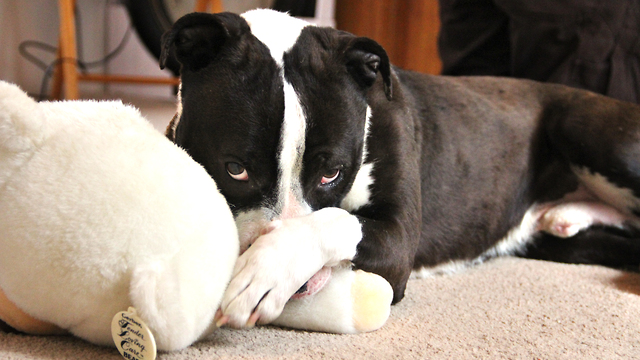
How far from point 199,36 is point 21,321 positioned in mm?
A: 706

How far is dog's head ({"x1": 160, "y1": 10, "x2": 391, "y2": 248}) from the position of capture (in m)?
1.20

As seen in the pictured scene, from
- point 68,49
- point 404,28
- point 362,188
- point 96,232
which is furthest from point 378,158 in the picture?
point 404,28

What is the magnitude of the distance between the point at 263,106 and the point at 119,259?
49cm

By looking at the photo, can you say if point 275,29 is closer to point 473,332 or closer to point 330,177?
point 330,177

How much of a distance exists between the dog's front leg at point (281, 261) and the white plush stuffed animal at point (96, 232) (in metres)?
0.04

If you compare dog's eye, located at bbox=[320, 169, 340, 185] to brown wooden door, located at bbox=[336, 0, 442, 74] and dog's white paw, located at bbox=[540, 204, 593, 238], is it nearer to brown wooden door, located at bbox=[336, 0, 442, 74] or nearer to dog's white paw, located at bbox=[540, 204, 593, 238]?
dog's white paw, located at bbox=[540, 204, 593, 238]

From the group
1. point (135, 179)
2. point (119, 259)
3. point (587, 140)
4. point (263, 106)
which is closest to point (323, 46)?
point (263, 106)

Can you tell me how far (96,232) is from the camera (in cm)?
87

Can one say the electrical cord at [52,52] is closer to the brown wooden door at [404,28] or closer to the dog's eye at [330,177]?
the brown wooden door at [404,28]

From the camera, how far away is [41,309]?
916mm

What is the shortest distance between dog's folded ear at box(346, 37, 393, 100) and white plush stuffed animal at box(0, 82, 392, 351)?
589mm

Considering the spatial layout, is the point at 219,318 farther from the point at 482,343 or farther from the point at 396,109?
the point at 396,109

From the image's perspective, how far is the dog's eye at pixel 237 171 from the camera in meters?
1.21

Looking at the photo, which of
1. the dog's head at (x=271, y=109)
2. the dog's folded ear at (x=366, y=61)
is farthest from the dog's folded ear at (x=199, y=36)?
the dog's folded ear at (x=366, y=61)
